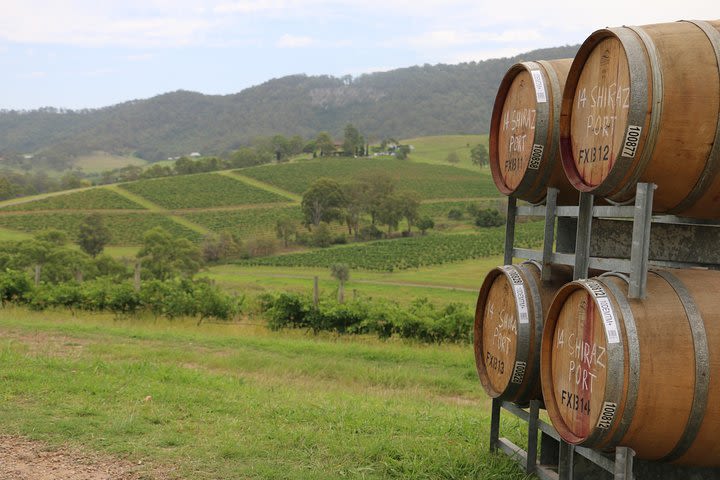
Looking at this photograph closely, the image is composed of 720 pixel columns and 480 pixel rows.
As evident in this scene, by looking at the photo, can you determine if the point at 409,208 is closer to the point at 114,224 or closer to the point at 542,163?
the point at 114,224

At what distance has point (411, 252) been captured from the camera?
59.8 metres

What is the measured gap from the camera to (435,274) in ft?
157

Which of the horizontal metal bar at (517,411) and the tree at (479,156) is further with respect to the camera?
the tree at (479,156)

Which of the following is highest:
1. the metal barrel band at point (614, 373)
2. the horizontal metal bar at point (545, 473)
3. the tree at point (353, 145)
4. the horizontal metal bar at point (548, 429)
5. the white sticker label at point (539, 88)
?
the tree at point (353, 145)

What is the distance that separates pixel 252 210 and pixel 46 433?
244ft

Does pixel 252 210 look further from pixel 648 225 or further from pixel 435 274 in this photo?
pixel 648 225

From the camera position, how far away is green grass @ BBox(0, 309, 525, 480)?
4672mm

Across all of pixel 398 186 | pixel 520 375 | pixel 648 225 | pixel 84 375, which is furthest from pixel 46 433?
pixel 398 186

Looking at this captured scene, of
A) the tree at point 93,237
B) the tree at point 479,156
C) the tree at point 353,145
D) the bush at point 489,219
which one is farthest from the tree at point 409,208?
the tree at point 353,145

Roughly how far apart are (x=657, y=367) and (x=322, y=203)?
68874 millimetres

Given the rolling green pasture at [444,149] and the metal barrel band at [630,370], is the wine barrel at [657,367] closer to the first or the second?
the metal barrel band at [630,370]

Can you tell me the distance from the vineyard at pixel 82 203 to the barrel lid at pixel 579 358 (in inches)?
3035

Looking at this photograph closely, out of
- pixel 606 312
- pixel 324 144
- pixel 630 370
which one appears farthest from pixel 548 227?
pixel 324 144

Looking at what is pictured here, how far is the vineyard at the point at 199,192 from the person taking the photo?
81125 millimetres
